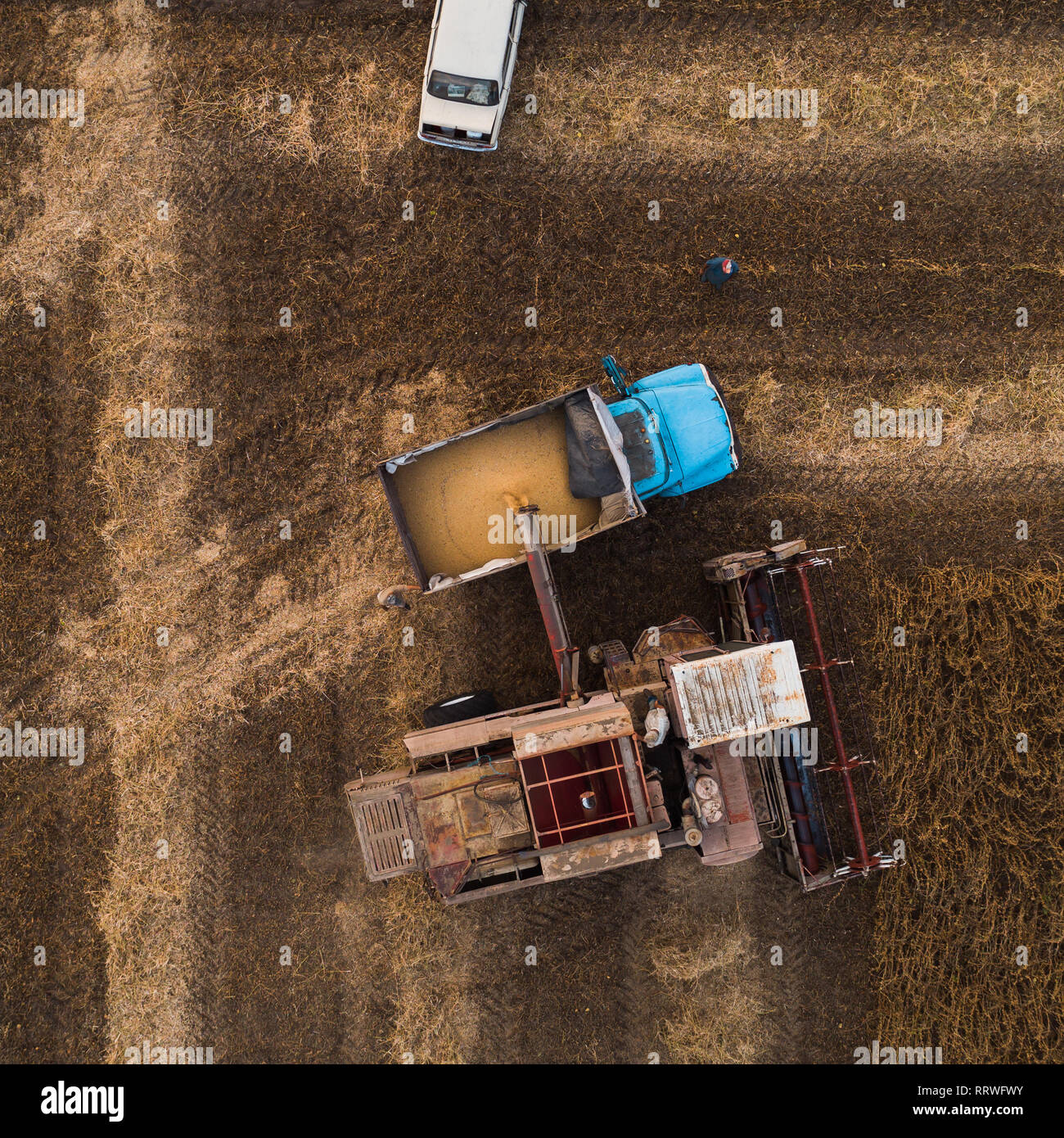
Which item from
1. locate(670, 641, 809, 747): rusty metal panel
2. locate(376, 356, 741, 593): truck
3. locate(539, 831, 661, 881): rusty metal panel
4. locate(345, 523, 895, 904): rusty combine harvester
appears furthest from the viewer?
locate(376, 356, 741, 593): truck

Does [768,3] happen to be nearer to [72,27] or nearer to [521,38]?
[521,38]

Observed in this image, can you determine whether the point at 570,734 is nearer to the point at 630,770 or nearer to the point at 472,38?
the point at 630,770

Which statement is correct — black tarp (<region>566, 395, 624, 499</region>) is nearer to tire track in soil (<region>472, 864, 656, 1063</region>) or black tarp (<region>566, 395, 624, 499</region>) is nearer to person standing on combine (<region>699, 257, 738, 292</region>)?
person standing on combine (<region>699, 257, 738, 292</region>)

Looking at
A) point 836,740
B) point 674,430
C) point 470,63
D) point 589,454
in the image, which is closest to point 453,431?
point 589,454

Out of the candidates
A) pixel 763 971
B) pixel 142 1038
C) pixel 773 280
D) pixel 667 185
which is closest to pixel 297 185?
pixel 667 185

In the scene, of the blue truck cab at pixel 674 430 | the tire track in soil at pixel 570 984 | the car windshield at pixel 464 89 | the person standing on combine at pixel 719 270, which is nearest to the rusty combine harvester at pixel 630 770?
the tire track in soil at pixel 570 984

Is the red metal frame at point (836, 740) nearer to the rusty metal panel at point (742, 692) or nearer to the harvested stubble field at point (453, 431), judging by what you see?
the rusty metal panel at point (742, 692)

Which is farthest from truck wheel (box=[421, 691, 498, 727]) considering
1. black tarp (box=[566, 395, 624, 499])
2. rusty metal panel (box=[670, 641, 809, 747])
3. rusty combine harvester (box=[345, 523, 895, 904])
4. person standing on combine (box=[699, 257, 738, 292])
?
person standing on combine (box=[699, 257, 738, 292])
